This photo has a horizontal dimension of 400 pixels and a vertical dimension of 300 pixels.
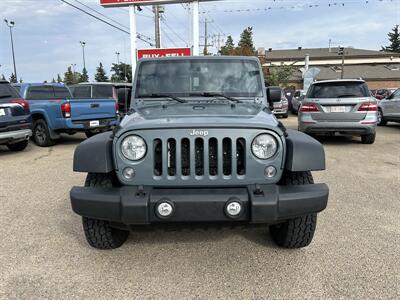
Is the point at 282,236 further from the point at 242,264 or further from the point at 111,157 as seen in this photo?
the point at 111,157

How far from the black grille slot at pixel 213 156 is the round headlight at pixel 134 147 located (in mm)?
507

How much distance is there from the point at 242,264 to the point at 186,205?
0.99 m

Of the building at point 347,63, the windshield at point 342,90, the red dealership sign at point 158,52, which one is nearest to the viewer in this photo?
the windshield at point 342,90

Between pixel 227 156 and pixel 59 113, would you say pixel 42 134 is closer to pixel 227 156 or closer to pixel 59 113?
pixel 59 113

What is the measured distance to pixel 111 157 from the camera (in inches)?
119

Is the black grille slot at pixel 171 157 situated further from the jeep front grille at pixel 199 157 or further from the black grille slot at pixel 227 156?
the black grille slot at pixel 227 156

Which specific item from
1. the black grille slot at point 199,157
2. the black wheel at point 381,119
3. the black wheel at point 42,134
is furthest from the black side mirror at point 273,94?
the black wheel at point 381,119

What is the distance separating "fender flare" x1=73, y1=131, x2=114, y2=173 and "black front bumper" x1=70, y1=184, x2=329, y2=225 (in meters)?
0.19

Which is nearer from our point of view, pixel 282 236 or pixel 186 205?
pixel 186 205

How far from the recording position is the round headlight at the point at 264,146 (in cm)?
297

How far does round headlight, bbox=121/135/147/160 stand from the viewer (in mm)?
2967

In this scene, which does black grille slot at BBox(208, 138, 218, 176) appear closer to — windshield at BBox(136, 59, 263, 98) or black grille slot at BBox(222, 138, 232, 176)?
black grille slot at BBox(222, 138, 232, 176)

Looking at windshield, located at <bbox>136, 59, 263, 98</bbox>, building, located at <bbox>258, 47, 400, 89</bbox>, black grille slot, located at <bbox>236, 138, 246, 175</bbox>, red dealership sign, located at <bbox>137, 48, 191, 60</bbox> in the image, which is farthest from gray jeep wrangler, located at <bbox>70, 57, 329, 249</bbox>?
building, located at <bbox>258, 47, 400, 89</bbox>

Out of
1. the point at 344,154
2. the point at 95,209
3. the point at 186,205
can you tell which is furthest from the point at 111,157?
the point at 344,154
